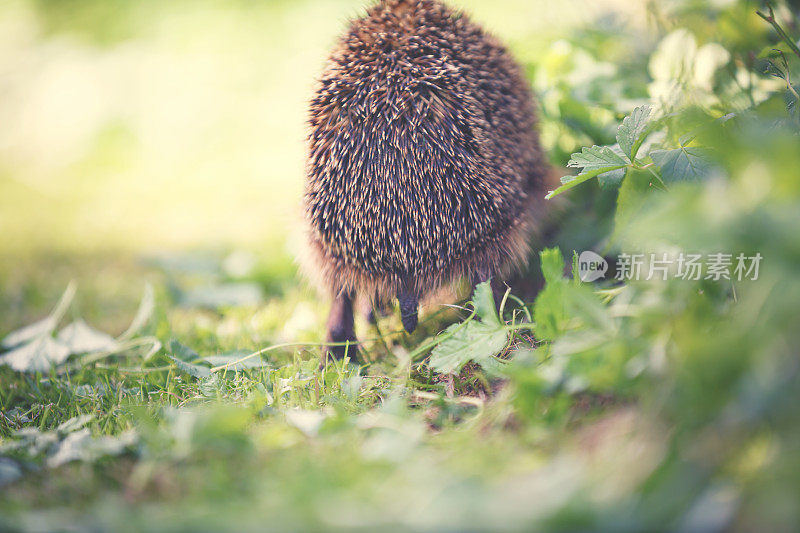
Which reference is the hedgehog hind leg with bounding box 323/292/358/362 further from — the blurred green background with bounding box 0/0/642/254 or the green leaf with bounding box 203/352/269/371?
the blurred green background with bounding box 0/0/642/254

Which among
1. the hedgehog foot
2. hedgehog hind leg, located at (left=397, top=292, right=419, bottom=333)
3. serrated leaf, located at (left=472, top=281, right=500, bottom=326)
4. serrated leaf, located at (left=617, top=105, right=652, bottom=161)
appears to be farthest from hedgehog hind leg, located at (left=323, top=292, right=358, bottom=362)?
serrated leaf, located at (left=617, top=105, right=652, bottom=161)

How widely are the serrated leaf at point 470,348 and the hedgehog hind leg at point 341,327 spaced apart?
0.64 metres

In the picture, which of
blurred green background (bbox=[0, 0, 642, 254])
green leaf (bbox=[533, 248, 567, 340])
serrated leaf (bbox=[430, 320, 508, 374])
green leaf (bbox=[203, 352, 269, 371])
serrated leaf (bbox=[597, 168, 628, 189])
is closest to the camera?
green leaf (bbox=[533, 248, 567, 340])

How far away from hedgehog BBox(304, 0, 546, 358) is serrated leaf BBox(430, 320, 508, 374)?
38 cm

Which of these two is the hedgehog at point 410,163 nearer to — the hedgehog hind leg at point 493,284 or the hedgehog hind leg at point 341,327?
the hedgehog hind leg at point 493,284

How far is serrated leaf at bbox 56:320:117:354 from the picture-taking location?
2.76 m

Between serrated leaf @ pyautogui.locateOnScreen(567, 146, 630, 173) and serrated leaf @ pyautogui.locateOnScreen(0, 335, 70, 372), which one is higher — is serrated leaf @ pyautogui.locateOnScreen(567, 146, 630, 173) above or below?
above

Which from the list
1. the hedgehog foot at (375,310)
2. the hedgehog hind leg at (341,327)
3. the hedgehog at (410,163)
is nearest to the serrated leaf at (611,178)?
the hedgehog at (410,163)

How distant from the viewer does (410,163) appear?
221cm

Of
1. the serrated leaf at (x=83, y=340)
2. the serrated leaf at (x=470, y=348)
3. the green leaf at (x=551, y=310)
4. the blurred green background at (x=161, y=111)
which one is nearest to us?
the green leaf at (x=551, y=310)

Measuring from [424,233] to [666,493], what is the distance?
Answer: 4.28 feet

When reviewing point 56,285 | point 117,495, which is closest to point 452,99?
point 117,495

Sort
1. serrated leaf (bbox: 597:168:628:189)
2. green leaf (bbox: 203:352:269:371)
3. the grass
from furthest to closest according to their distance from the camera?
green leaf (bbox: 203:352:269:371)
serrated leaf (bbox: 597:168:628:189)
the grass

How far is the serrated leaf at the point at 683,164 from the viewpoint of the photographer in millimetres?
1964
